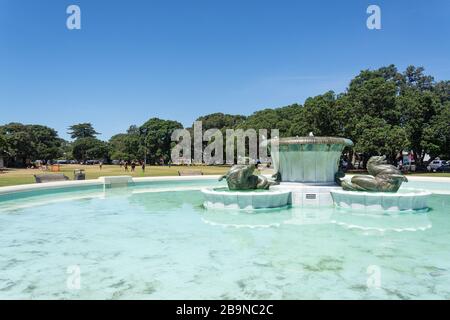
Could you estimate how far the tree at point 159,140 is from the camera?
3140 inches

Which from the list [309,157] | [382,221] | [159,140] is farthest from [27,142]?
[382,221]

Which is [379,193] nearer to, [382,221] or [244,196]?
[382,221]

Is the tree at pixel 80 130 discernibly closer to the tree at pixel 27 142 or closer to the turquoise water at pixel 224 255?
the tree at pixel 27 142

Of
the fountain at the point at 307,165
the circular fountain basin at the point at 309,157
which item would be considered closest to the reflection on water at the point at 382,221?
the fountain at the point at 307,165

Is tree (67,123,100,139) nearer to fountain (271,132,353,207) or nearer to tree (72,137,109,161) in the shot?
tree (72,137,109,161)

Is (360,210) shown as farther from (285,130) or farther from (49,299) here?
(285,130)

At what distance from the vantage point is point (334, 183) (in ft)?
54.0

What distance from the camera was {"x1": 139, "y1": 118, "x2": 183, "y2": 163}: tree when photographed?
262 feet

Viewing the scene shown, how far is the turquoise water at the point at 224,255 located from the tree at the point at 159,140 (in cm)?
6692

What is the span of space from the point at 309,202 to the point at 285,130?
39723 millimetres

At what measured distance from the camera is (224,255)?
7.58 meters
